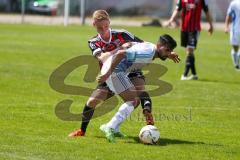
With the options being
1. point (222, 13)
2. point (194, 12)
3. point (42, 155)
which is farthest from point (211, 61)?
point (222, 13)

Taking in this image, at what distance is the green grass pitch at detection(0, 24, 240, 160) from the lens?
32.2 feet

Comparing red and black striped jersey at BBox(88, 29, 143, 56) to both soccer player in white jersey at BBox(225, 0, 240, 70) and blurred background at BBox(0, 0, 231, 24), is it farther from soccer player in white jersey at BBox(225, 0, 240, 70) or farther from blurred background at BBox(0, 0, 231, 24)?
blurred background at BBox(0, 0, 231, 24)

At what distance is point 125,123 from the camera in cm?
1228

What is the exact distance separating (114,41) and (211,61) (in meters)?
13.6

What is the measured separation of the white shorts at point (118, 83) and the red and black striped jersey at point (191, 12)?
8.72m

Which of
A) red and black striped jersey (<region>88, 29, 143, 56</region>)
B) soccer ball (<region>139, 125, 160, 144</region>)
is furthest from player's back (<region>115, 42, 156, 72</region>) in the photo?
soccer ball (<region>139, 125, 160, 144</region>)

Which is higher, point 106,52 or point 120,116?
point 106,52

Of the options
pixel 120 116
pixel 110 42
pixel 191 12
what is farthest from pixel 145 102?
pixel 191 12

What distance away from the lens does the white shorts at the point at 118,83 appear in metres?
10.6

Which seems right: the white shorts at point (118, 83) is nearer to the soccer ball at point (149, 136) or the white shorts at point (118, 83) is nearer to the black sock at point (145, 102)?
the black sock at point (145, 102)

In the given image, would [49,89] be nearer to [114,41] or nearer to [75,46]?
[114,41]

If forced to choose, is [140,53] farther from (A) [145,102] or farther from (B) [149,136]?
(B) [149,136]

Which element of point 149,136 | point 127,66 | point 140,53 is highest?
point 140,53

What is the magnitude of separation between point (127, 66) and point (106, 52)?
36cm
